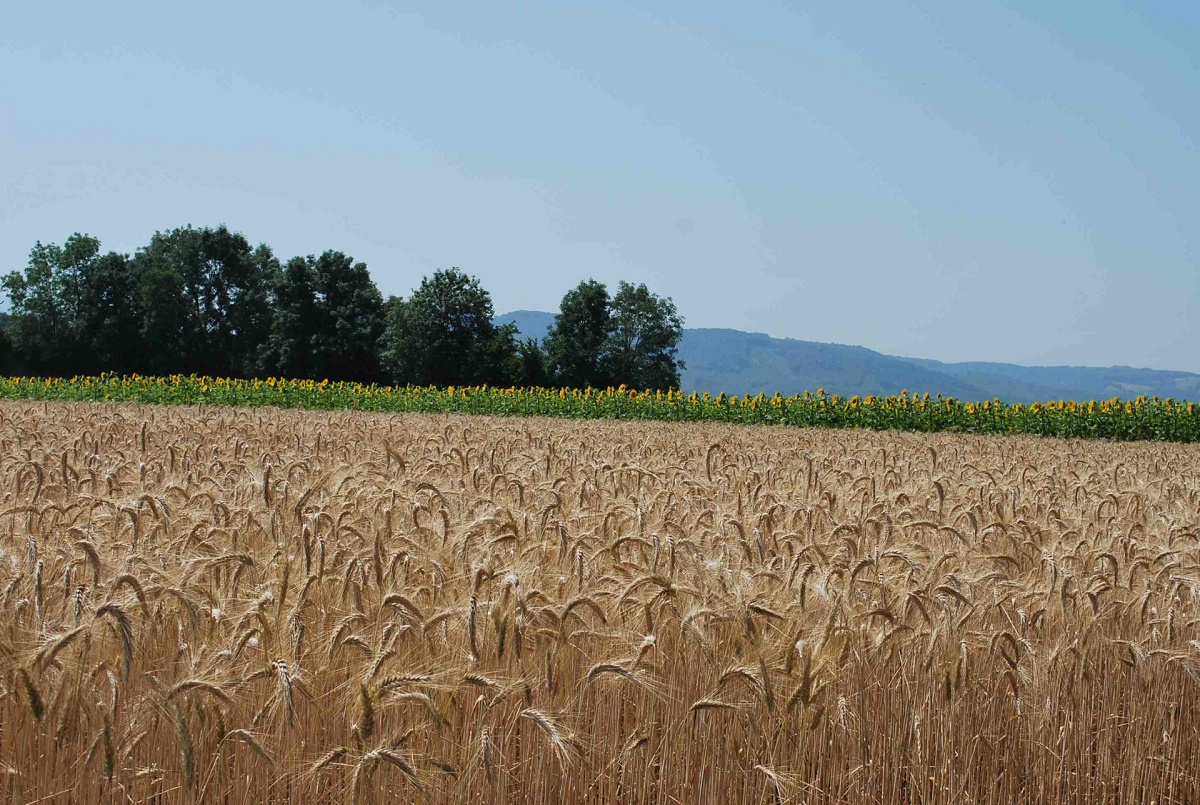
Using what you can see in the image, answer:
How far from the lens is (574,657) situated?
4172 millimetres

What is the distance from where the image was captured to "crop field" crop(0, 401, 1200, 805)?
11.0ft

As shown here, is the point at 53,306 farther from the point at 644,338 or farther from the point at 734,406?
the point at 734,406

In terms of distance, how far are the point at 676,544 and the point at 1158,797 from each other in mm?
2261

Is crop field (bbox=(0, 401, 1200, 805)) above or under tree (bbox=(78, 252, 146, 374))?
under

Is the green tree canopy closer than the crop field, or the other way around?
the crop field

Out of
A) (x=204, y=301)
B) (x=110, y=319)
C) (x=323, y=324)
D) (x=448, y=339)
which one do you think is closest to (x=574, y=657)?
(x=448, y=339)

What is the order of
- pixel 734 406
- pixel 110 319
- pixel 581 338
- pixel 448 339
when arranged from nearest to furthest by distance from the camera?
pixel 734 406
pixel 448 339
pixel 110 319
pixel 581 338

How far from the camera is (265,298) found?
8500cm

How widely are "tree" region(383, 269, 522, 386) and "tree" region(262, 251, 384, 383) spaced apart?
12.5ft

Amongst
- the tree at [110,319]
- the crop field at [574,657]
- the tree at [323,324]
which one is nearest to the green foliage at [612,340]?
the tree at [323,324]

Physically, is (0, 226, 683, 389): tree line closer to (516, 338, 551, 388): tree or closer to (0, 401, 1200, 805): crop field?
(516, 338, 551, 388): tree

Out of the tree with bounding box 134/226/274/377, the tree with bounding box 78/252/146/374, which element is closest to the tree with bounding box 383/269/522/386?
the tree with bounding box 134/226/274/377

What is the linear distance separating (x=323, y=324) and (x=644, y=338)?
25.7 metres

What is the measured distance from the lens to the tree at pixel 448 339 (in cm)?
7300
